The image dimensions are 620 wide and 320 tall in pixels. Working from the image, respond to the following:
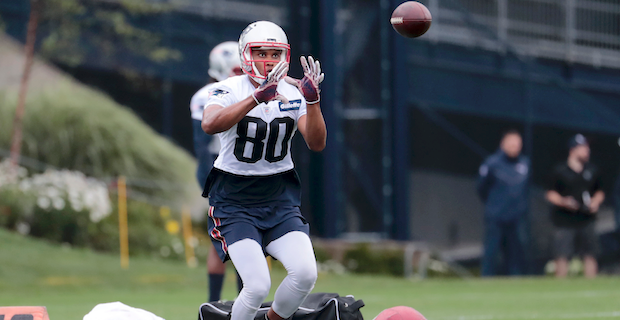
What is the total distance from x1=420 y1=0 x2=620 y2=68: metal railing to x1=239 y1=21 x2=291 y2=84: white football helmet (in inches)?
405

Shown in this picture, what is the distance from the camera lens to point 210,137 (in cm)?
787

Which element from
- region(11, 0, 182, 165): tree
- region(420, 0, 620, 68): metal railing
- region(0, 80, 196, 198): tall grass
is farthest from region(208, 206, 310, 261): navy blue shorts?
region(420, 0, 620, 68): metal railing

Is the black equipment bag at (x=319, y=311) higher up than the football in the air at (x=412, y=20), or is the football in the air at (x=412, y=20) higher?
the football in the air at (x=412, y=20)

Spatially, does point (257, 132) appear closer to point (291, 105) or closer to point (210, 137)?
point (291, 105)

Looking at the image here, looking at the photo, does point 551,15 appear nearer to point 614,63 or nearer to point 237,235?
point 614,63

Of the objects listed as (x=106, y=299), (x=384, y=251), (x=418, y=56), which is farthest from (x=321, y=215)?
(x=106, y=299)

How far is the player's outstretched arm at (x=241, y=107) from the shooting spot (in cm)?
528

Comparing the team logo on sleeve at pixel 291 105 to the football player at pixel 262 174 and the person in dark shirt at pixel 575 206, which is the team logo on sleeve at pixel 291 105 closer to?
the football player at pixel 262 174

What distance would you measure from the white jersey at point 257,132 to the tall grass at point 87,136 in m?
8.67

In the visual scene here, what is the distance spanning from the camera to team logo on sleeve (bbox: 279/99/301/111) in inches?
226

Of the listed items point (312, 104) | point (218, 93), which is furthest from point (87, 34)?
point (312, 104)

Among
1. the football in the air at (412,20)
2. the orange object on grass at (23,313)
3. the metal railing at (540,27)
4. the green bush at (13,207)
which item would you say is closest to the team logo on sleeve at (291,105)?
the football in the air at (412,20)

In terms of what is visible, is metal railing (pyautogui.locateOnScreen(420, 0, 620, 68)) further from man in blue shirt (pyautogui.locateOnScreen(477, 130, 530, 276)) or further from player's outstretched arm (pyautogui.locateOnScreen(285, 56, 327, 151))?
player's outstretched arm (pyautogui.locateOnScreen(285, 56, 327, 151))

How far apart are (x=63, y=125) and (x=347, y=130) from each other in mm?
4444
